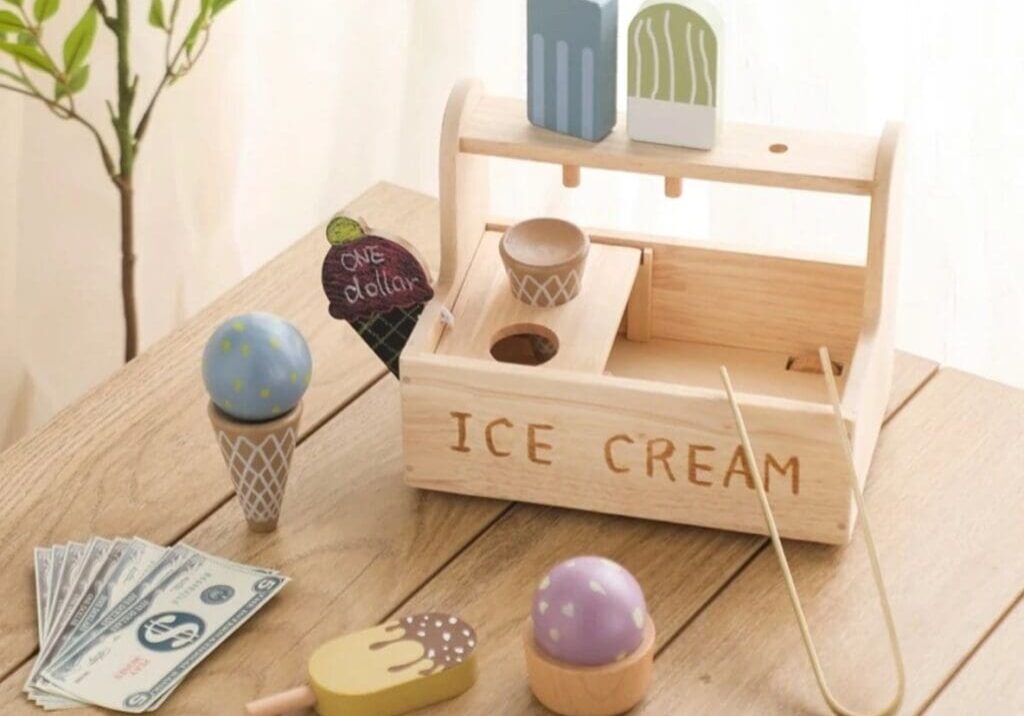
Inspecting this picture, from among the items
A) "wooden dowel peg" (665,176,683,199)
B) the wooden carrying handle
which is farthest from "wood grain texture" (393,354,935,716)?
"wooden dowel peg" (665,176,683,199)

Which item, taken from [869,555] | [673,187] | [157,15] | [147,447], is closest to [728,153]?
[673,187]

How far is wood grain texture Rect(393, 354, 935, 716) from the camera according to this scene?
124 cm

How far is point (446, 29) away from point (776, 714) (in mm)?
1115

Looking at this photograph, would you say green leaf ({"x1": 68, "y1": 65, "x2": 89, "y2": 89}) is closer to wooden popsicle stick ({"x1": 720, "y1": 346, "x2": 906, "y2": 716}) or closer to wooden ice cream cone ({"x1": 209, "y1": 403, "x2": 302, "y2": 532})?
wooden ice cream cone ({"x1": 209, "y1": 403, "x2": 302, "y2": 532})

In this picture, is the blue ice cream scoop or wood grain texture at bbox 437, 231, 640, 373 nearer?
the blue ice cream scoop

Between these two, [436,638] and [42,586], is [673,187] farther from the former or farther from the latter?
[42,586]

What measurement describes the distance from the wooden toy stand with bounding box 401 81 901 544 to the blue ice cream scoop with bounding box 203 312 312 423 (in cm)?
9

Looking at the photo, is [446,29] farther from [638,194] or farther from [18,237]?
[18,237]

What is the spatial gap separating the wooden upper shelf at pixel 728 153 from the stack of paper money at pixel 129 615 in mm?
356

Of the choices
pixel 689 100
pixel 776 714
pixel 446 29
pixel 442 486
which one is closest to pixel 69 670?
pixel 442 486

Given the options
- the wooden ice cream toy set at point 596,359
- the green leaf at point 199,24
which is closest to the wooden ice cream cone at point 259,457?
the wooden ice cream toy set at point 596,359

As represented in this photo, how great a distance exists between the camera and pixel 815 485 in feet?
4.16

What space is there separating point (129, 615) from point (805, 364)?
0.55 m

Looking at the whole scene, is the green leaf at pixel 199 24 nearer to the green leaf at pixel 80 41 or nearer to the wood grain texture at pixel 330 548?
the green leaf at pixel 80 41
